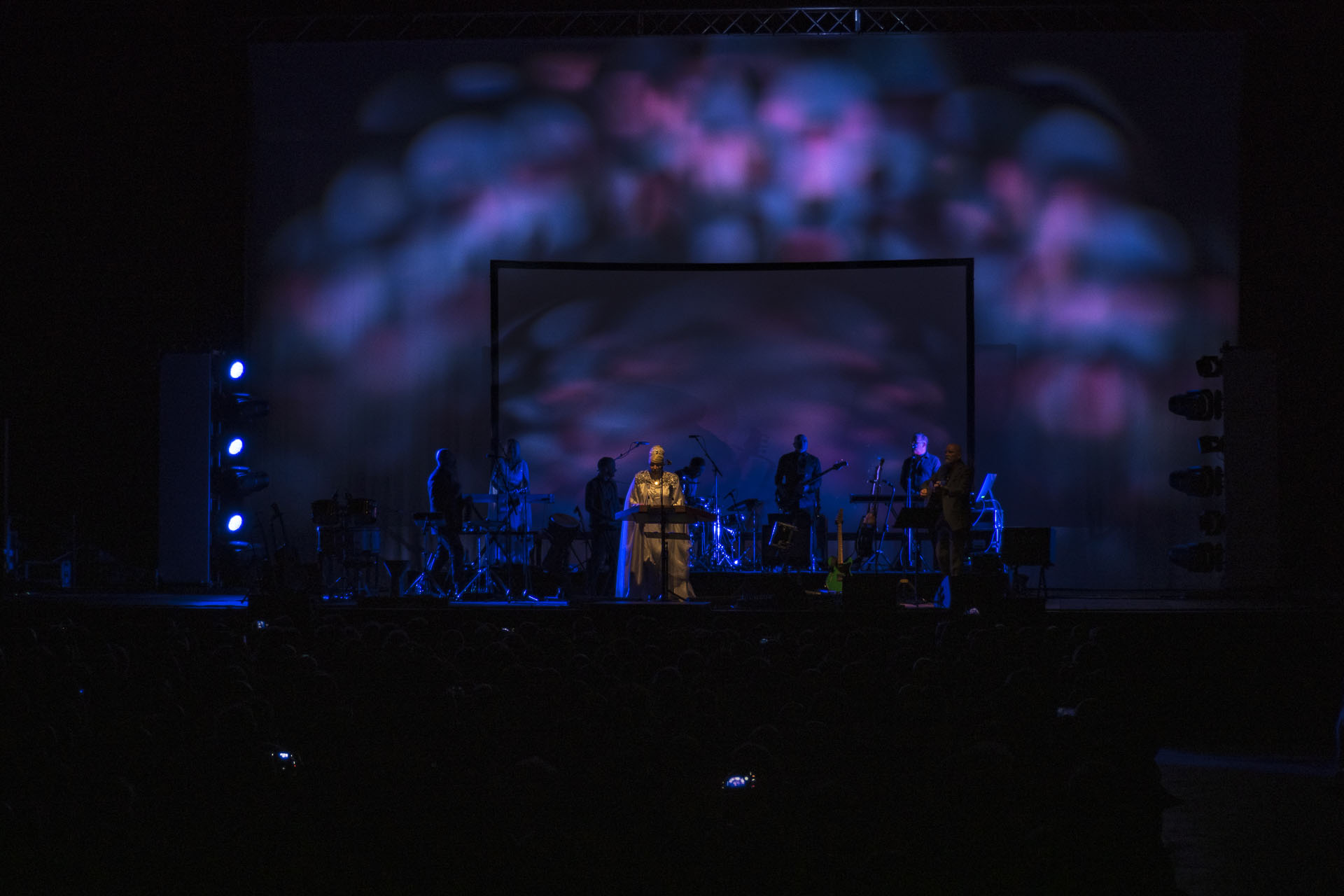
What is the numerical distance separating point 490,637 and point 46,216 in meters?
9.96

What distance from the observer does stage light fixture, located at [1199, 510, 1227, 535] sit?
12.1 meters

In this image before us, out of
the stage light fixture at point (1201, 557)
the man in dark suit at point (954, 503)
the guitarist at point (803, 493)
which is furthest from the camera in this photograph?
the guitarist at point (803, 493)

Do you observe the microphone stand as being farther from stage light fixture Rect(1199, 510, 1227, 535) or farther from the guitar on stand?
stage light fixture Rect(1199, 510, 1227, 535)

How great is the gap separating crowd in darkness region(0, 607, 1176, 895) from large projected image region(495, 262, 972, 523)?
857 cm

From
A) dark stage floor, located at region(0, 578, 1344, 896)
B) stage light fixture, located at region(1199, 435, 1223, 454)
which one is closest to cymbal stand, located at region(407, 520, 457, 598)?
dark stage floor, located at region(0, 578, 1344, 896)

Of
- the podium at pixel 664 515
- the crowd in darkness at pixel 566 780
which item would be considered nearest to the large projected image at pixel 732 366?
the podium at pixel 664 515

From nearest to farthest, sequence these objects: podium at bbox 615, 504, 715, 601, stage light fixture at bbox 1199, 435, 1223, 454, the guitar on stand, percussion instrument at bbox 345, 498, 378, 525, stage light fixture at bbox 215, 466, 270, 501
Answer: podium at bbox 615, 504, 715, 601 → percussion instrument at bbox 345, 498, 378, 525 → the guitar on stand → stage light fixture at bbox 1199, 435, 1223, 454 → stage light fixture at bbox 215, 466, 270, 501

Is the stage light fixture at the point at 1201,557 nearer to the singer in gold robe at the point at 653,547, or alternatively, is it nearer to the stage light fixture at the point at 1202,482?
the stage light fixture at the point at 1202,482

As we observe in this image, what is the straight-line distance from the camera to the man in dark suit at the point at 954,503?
1081 centimetres

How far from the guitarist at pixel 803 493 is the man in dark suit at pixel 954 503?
76.9 inches

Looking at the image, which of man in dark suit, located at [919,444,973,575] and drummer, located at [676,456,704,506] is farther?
drummer, located at [676,456,704,506]

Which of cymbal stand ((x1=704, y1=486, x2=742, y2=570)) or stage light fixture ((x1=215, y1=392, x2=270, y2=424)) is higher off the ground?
stage light fixture ((x1=215, y1=392, x2=270, y2=424))

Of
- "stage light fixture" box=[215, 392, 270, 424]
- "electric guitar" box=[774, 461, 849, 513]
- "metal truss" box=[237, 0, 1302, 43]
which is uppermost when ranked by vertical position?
"metal truss" box=[237, 0, 1302, 43]

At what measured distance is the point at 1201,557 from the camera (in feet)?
40.0
